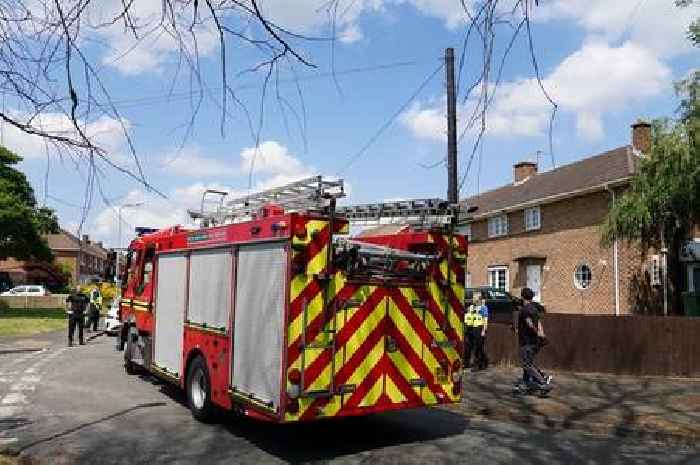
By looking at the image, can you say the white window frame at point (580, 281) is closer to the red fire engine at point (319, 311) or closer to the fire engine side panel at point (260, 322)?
the red fire engine at point (319, 311)

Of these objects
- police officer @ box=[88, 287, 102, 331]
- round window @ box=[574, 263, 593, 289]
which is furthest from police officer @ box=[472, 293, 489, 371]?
police officer @ box=[88, 287, 102, 331]

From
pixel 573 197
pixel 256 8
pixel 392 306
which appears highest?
pixel 573 197

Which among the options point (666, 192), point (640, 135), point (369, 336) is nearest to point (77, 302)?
point (369, 336)

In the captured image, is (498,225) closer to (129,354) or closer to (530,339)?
(530,339)

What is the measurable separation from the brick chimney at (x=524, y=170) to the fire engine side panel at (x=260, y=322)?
32193 mm

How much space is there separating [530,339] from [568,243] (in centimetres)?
1804

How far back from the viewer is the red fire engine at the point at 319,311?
7164 mm

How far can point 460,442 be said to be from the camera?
27.1ft

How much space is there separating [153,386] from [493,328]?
774 cm

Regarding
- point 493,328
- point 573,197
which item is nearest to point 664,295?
point 573,197

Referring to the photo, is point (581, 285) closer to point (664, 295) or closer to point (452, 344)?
point (664, 295)

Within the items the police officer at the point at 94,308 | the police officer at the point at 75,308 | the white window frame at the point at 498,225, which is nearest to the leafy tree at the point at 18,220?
the police officer at the point at 94,308

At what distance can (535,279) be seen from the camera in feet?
101

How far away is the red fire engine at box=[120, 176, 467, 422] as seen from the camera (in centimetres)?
716
